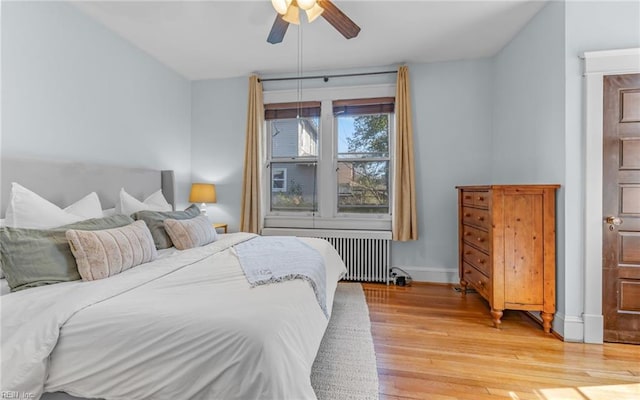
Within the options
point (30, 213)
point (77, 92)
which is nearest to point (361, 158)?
point (77, 92)

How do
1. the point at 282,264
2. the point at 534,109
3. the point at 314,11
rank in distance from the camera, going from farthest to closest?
the point at 534,109 < the point at 314,11 < the point at 282,264

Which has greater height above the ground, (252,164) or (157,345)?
(252,164)

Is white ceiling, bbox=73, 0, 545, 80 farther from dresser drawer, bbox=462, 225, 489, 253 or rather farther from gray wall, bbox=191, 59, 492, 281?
dresser drawer, bbox=462, 225, 489, 253

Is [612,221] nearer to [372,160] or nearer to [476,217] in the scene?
[476,217]

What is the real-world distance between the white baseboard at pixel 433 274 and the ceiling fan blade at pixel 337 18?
2702 millimetres

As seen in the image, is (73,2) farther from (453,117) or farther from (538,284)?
(538,284)

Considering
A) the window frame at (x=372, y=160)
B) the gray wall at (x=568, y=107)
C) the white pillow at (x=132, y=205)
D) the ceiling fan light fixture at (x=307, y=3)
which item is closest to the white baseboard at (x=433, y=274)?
the window frame at (x=372, y=160)

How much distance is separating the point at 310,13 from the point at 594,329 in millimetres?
3031

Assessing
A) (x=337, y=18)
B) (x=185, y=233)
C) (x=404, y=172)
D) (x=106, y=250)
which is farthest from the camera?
(x=404, y=172)

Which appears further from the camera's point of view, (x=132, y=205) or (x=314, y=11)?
(x=132, y=205)

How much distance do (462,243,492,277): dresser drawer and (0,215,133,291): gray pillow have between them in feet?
9.38

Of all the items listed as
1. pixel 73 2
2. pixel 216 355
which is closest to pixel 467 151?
pixel 216 355

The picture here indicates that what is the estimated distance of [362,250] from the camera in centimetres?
376

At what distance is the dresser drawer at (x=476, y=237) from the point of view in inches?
105
